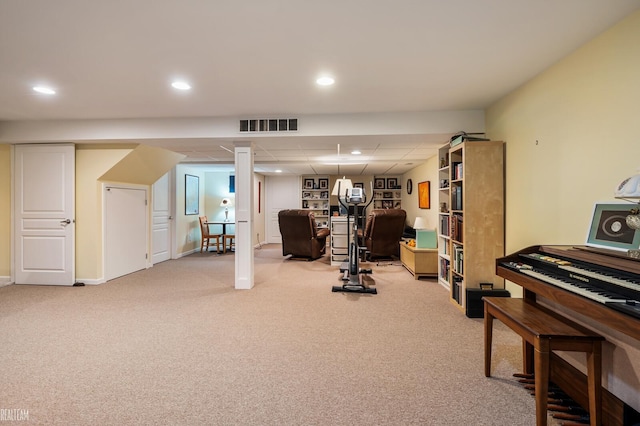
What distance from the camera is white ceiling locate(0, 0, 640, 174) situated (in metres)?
1.77

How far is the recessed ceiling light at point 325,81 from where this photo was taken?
107 inches

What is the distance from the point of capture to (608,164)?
6.41 ft

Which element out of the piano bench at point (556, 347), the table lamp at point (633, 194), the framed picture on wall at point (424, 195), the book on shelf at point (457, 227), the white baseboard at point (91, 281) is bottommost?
the white baseboard at point (91, 281)

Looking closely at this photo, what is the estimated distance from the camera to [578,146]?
7.23ft

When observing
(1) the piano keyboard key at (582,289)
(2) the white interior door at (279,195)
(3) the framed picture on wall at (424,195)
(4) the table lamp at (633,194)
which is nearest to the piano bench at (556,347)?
(1) the piano keyboard key at (582,289)

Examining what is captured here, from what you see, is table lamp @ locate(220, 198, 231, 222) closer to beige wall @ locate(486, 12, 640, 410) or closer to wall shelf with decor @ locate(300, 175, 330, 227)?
wall shelf with decor @ locate(300, 175, 330, 227)

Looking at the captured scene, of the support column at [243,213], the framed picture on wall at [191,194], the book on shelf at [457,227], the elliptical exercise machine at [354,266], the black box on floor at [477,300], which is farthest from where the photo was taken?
the framed picture on wall at [191,194]

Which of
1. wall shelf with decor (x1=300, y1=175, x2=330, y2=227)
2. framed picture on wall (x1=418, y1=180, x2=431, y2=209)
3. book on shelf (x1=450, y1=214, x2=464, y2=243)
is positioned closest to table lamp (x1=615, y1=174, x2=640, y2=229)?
book on shelf (x1=450, y1=214, x2=464, y2=243)

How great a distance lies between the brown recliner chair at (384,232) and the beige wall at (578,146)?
9.42 feet

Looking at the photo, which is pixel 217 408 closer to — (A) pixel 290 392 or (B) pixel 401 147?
(A) pixel 290 392

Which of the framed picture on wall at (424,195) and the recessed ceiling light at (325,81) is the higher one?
the recessed ceiling light at (325,81)

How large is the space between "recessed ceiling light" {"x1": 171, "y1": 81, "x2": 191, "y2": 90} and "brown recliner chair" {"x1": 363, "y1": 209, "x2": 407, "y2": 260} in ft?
13.3

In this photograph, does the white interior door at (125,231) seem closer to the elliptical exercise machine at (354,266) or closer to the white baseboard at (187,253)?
the white baseboard at (187,253)

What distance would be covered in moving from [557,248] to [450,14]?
166 centimetres
